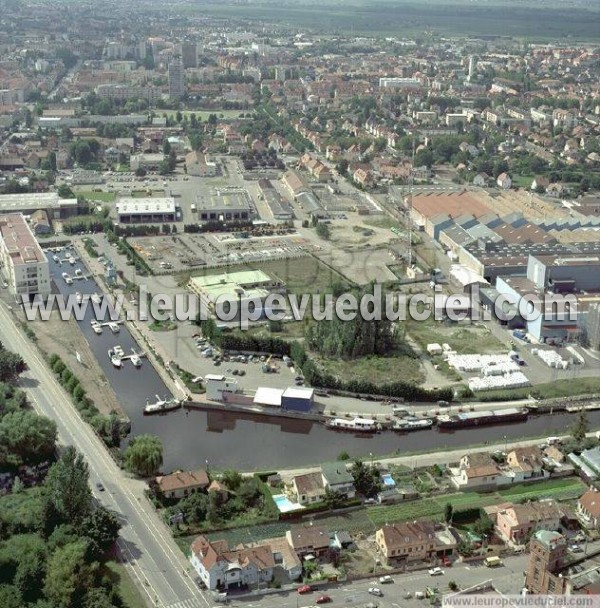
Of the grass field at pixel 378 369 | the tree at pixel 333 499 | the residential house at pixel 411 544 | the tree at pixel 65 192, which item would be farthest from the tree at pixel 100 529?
the tree at pixel 65 192

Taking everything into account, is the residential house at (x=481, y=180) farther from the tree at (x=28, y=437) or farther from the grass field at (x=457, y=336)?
the tree at (x=28, y=437)

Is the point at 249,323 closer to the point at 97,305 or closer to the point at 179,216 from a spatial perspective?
the point at 97,305

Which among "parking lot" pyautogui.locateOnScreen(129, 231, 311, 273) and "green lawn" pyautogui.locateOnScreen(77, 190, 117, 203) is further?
"green lawn" pyautogui.locateOnScreen(77, 190, 117, 203)

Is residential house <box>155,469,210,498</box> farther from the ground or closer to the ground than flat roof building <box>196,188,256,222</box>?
closer to the ground

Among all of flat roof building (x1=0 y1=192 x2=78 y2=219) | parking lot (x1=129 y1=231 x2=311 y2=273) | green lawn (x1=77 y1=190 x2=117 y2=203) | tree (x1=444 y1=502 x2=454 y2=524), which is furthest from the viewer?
green lawn (x1=77 y1=190 x2=117 y2=203)

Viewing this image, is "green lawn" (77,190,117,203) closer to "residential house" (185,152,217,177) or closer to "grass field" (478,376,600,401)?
"residential house" (185,152,217,177)

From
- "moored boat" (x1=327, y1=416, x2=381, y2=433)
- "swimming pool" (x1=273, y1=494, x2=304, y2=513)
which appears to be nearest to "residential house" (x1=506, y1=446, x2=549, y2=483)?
"moored boat" (x1=327, y1=416, x2=381, y2=433)

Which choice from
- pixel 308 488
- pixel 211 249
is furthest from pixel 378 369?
pixel 211 249
